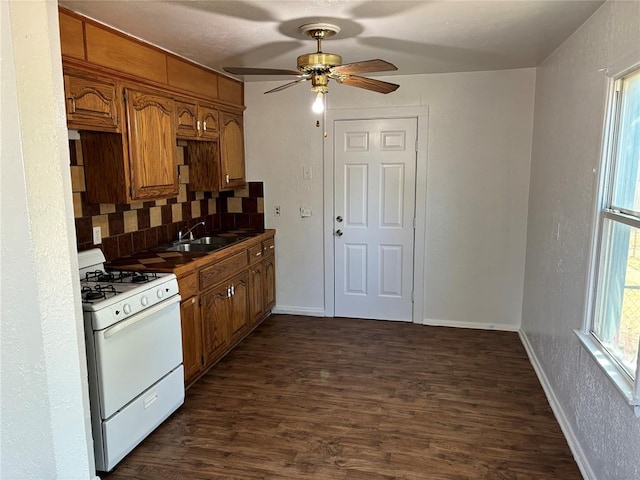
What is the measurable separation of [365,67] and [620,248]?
5.03ft

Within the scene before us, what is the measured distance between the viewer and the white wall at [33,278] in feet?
3.23

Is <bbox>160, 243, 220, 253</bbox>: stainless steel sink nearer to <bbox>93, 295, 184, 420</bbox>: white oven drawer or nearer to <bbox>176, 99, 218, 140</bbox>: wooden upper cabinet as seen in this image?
<bbox>176, 99, 218, 140</bbox>: wooden upper cabinet

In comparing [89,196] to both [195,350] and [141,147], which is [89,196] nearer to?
[141,147]

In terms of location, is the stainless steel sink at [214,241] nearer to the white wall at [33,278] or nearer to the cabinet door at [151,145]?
the cabinet door at [151,145]

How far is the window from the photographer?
2.02 metres

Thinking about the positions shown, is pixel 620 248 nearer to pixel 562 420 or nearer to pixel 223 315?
pixel 562 420

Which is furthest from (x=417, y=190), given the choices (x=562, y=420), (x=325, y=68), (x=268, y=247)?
(x=562, y=420)

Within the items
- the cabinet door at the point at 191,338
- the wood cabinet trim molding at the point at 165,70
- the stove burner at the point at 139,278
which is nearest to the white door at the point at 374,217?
the wood cabinet trim molding at the point at 165,70

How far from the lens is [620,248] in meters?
2.19

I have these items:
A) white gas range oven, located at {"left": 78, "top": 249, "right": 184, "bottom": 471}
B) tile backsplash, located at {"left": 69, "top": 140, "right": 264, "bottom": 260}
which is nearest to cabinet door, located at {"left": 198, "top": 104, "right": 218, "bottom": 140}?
tile backsplash, located at {"left": 69, "top": 140, "right": 264, "bottom": 260}

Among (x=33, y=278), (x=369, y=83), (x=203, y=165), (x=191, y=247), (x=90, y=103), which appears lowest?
(x=191, y=247)

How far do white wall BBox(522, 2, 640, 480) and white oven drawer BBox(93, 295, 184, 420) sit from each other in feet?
7.66

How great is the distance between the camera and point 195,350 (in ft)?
Answer: 10.7

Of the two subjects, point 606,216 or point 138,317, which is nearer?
point 606,216
